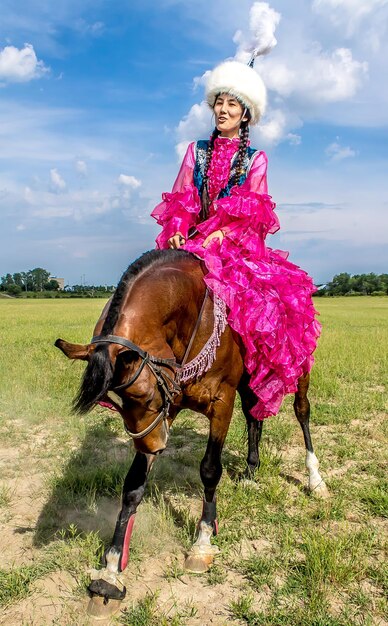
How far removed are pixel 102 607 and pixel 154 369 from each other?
1.37 meters

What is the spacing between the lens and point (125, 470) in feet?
15.0

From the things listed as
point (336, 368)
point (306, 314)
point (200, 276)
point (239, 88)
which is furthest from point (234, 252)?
point (336, 368)

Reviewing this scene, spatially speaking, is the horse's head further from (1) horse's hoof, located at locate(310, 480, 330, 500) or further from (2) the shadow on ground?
(1) horse's hoof, located at locate(310, 480, 330, 500)

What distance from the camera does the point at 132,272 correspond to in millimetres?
2766

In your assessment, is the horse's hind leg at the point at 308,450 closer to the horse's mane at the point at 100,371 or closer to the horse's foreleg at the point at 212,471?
the horse's foreleg at the point at 212,471

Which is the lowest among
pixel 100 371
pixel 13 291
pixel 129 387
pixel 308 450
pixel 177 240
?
pixel 308 450

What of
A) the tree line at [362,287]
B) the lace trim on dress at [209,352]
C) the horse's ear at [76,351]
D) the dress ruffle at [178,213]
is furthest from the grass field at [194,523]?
the tree line at [362,287]

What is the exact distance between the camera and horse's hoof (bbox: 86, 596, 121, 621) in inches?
108

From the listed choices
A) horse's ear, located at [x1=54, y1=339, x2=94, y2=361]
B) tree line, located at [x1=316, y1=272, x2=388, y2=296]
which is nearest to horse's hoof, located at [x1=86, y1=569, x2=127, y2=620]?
horse's ear, located at [x1=54, y1=339, x2=94, y2=361]

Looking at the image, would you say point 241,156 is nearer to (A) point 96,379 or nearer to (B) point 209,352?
(B) point 209,352

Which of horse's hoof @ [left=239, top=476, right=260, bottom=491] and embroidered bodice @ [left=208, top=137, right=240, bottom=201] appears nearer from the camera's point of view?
embroidered bodice @ [left=208, top=137, right=240, bottom=201]

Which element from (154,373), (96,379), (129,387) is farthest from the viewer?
(154,373)

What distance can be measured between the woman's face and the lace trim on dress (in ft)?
4.86

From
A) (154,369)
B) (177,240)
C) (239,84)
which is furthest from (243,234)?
(154,369)
